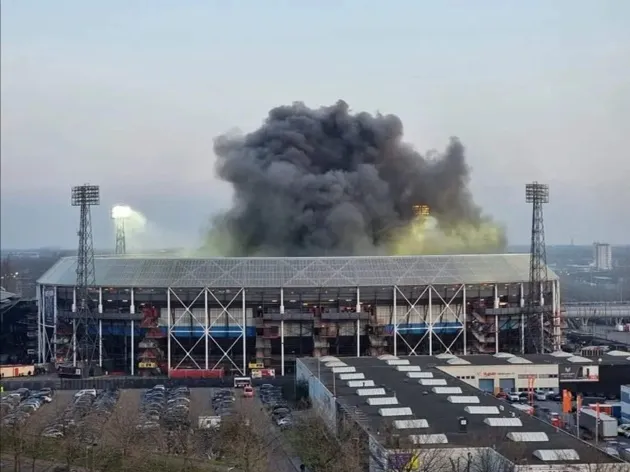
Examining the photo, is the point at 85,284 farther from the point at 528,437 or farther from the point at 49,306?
the point at 528,437

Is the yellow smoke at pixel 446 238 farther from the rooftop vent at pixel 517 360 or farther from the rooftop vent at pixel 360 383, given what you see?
the rooftop vent at pixel 360 383

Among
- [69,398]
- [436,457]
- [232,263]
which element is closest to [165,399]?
[69,398]

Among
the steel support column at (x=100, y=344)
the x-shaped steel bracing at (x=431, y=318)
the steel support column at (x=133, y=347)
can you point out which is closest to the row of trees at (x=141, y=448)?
the steel support column at (x=133, y=347)

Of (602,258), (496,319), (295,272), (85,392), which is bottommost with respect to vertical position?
(85,392)

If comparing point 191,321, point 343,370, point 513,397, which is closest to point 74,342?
point 191,321

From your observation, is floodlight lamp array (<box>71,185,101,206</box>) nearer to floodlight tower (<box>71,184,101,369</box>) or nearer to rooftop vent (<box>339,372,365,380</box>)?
floodlight tower (<box>71,184,101,369</box>)

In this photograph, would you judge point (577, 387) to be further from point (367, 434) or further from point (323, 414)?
point (367, 434)

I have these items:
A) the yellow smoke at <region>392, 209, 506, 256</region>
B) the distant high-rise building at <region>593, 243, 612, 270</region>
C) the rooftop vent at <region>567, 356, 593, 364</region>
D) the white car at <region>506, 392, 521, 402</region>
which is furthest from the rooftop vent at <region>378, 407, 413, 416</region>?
the distant high-rise building at <region>593, 243, 612, 270</region>
